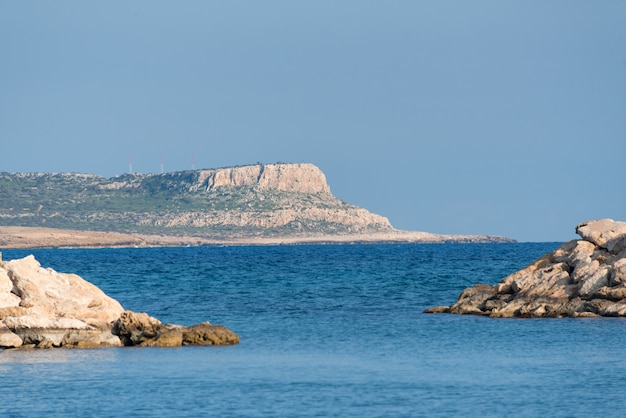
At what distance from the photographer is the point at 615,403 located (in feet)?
83.9

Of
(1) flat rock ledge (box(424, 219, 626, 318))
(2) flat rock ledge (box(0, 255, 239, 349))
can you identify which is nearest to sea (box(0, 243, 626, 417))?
(2) flat rock ledge (box(0, 255, 239, 349))

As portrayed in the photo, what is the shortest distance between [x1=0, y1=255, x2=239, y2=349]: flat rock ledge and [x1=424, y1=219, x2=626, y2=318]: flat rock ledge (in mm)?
13801

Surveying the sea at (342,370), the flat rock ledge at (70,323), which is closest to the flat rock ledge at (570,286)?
the sea at (342,370)

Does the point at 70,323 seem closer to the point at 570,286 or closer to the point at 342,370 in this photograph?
the point at 342,370

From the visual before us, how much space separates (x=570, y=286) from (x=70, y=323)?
2062 cm

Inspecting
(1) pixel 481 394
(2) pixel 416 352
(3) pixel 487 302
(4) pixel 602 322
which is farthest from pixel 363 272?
(1) pixel 481 394

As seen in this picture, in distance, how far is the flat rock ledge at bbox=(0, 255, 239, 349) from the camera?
35219 millimetres

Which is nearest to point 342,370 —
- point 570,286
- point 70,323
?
point 70,323

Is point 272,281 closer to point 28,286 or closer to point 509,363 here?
point 28,286

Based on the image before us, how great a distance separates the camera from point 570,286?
45.9 metres

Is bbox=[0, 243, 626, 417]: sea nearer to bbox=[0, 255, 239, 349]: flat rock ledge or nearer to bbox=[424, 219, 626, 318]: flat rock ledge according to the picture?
bbox=[0, 255, 239, 349]: flat rock ledge

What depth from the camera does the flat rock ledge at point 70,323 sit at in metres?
35.2

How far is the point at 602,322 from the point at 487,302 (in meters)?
6.46

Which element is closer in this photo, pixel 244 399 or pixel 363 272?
pixel 244 399
